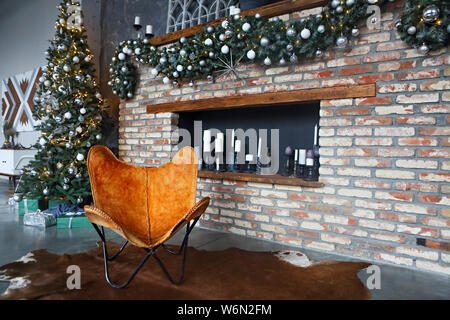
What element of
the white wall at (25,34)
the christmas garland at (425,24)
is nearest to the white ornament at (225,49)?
the christmas garland at (425,24)

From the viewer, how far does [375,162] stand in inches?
79.8

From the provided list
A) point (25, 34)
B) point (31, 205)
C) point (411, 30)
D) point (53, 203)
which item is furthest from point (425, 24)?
point (25, 34)

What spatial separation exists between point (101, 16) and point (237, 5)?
2.54m

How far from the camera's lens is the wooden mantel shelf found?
7.42 feet

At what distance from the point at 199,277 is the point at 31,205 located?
2635 mm

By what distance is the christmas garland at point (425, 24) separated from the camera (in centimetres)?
167

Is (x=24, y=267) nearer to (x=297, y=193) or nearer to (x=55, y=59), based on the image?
(x=297, y=193)

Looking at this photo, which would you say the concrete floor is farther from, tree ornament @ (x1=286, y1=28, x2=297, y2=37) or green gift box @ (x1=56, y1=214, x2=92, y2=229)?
tree ornament @ (x1=286, y1=28, x2=297, y2=37)

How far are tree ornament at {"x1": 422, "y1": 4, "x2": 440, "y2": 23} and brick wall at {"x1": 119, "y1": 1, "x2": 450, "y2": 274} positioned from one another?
0.79ft

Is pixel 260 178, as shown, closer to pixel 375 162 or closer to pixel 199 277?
pixel 375 162

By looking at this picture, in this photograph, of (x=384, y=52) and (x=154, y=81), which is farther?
(x=154, y=81)

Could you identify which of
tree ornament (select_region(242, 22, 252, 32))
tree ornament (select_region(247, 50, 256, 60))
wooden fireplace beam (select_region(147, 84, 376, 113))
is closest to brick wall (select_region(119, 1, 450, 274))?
wooden fireplace beam (select_region(147, 84, 376, 113))

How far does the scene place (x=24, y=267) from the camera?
186 centimetres
